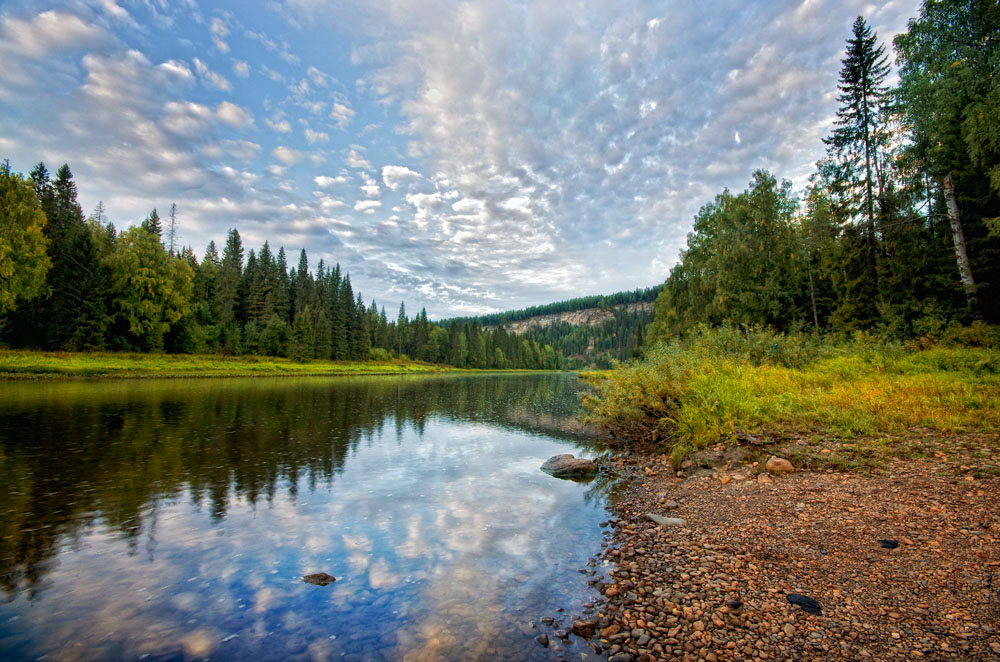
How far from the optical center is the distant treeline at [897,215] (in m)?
17.7

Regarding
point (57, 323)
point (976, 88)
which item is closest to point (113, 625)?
point (976, 88)

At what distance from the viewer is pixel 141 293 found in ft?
171

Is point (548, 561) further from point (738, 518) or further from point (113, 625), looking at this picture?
point (113, 625)

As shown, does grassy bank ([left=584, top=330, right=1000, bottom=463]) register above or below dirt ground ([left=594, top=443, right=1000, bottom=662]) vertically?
above

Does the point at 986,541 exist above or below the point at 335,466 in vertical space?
above

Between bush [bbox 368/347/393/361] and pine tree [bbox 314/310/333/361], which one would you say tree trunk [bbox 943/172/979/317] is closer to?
pine tree [bbox 314/310/333/361]

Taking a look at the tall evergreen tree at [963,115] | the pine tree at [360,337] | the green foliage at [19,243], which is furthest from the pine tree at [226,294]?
the tall evergreen tree at [963,115]

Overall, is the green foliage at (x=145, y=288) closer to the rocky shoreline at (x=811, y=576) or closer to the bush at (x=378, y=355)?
the bush at (x=378, y=355)

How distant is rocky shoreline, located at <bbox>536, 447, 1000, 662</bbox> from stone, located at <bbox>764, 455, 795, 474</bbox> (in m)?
0.87

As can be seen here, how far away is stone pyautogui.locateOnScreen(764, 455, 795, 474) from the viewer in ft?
28.7

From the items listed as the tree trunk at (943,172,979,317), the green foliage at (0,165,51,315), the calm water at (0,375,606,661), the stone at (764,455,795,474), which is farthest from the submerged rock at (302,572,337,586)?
the green foliage at (0,165,51,315)

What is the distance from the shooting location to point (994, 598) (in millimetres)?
3980

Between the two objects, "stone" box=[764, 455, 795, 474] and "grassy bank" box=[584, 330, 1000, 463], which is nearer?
"stone" box=[764, 455, 795, 474]

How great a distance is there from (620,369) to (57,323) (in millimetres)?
59566
